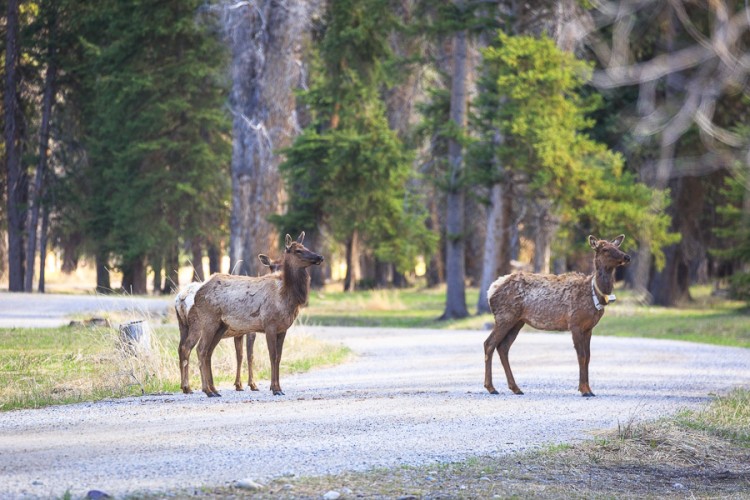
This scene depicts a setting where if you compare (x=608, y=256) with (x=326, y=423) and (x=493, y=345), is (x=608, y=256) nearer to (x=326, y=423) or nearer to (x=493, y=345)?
(x=493, y=345)

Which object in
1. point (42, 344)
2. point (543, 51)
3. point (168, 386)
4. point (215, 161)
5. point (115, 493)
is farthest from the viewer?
point (215, 161)

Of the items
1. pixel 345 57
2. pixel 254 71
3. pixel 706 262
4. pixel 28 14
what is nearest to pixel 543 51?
pixel 345 57

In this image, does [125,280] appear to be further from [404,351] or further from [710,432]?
[710,432]

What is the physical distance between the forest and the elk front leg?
12980mm

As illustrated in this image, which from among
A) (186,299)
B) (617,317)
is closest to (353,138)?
(617,317)

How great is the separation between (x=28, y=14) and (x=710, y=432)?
46.1 meters

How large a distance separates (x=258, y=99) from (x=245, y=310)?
27692 millimetres

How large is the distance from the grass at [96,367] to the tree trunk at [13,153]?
90.3 ft

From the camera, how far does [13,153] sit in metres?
49.4

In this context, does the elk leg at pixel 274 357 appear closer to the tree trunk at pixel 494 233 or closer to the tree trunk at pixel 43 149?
the tree trunk at pixel 494 233

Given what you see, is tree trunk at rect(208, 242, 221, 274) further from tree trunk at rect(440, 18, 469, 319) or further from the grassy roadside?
the grassy roadside

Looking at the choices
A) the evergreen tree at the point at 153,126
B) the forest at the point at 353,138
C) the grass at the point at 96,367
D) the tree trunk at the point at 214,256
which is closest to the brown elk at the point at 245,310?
the grass at the point at 96,367

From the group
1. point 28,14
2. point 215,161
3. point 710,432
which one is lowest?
point 710,432

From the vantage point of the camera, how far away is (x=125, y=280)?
52500 millimetres
